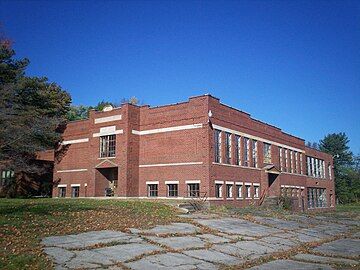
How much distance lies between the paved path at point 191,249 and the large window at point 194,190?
13.3 meters

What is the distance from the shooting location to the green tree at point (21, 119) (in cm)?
3116

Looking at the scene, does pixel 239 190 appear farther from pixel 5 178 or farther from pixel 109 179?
pixel 5 178

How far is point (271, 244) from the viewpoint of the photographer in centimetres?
1398

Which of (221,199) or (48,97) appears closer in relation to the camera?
(221,199)

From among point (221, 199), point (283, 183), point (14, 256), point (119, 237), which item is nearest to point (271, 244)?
point (119, 237)

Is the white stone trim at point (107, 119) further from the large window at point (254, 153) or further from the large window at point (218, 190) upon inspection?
the large window at point (254, 153)

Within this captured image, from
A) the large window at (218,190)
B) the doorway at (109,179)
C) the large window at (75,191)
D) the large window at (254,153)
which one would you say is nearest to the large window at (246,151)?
the large window at (254,153)

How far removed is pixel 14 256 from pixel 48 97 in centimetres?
3285

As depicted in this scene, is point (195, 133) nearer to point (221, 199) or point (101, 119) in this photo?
point (221, 199)

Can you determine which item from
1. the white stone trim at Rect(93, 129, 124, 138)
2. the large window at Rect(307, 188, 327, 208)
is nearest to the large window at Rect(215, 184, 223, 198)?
the white stone trim at Rect(93, 129, 124, 138)

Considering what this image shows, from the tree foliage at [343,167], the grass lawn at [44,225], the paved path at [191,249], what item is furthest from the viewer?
the tree foliage at [343,167]

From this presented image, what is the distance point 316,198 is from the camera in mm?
54969

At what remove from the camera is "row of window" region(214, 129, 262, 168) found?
105ft

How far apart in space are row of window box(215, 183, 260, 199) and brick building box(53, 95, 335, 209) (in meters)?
0.08
